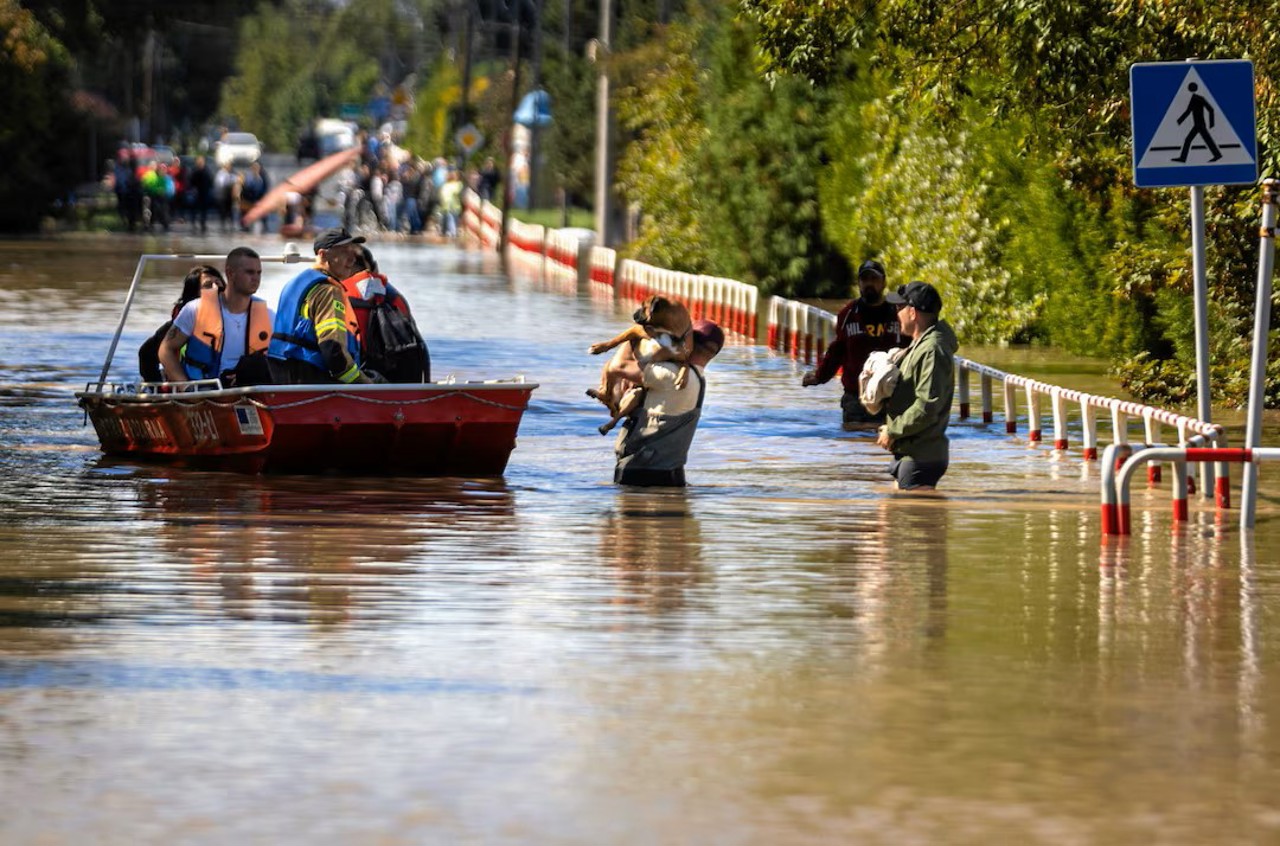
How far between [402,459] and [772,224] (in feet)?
74.4

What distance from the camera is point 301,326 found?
17.0 m

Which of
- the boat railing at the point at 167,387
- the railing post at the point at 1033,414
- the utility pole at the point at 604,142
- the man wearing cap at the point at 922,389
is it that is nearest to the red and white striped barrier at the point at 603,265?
the utility pole at the point at 604,142

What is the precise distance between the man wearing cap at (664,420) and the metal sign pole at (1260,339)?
9.52ft

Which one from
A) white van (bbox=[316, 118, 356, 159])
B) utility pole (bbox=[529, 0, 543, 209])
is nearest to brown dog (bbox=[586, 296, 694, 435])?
utility pole (bbox=[529, 0, 543, 209])

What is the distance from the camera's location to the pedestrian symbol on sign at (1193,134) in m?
14.3

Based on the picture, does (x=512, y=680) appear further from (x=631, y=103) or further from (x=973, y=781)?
(x=631, y=103)

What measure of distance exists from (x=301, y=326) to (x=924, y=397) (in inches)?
155

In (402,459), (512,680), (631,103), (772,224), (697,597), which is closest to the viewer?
(512,680)

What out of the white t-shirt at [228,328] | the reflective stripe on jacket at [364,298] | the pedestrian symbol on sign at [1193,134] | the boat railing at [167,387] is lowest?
the boat railing at [167,387]

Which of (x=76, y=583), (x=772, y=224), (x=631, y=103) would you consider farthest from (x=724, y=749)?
(x=631, y=103)

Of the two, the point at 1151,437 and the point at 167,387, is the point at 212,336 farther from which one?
the point at 1151,437

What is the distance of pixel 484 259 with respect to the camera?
55.5 metres

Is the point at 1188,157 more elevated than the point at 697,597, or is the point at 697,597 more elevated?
the point at 1188,157

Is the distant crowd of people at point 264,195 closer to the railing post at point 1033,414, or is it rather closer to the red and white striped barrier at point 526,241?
the red and white striped barrier at point 526,241
